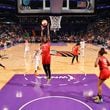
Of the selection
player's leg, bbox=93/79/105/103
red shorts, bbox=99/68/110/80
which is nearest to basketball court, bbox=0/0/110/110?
player's leg, bbox=93/79/105/103

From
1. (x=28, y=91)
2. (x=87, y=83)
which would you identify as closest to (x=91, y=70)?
(x=87, y=83)

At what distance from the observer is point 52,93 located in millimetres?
11938

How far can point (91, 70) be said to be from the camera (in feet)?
58.6

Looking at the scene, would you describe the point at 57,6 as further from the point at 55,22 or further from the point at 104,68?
the point at 104,68

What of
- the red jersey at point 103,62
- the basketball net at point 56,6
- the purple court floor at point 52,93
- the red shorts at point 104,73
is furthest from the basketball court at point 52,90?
the basketball net at point 56,6

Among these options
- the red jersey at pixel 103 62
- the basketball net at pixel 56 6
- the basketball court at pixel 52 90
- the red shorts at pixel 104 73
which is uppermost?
the basketball net at pixel 56 6

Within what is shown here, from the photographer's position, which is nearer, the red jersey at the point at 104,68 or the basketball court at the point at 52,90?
the basketball court at the point at 52,90

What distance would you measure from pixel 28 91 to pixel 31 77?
305 centimetres

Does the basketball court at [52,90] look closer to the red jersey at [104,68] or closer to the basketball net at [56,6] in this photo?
the red jersey at [104,68]

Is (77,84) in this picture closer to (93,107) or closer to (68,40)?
(93,107)

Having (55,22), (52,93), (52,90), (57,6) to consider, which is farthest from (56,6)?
(52,93)

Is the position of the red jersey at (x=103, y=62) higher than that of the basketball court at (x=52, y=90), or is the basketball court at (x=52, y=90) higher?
the red jersey at (x=103, y=62)

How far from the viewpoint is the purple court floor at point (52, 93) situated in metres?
10.1

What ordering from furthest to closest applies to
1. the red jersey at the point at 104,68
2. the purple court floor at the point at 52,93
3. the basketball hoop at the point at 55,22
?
the basketball hoop at the point at 55,22 < the red jersey at the point at 104,68 < the purple court floor at the point at 52,93
